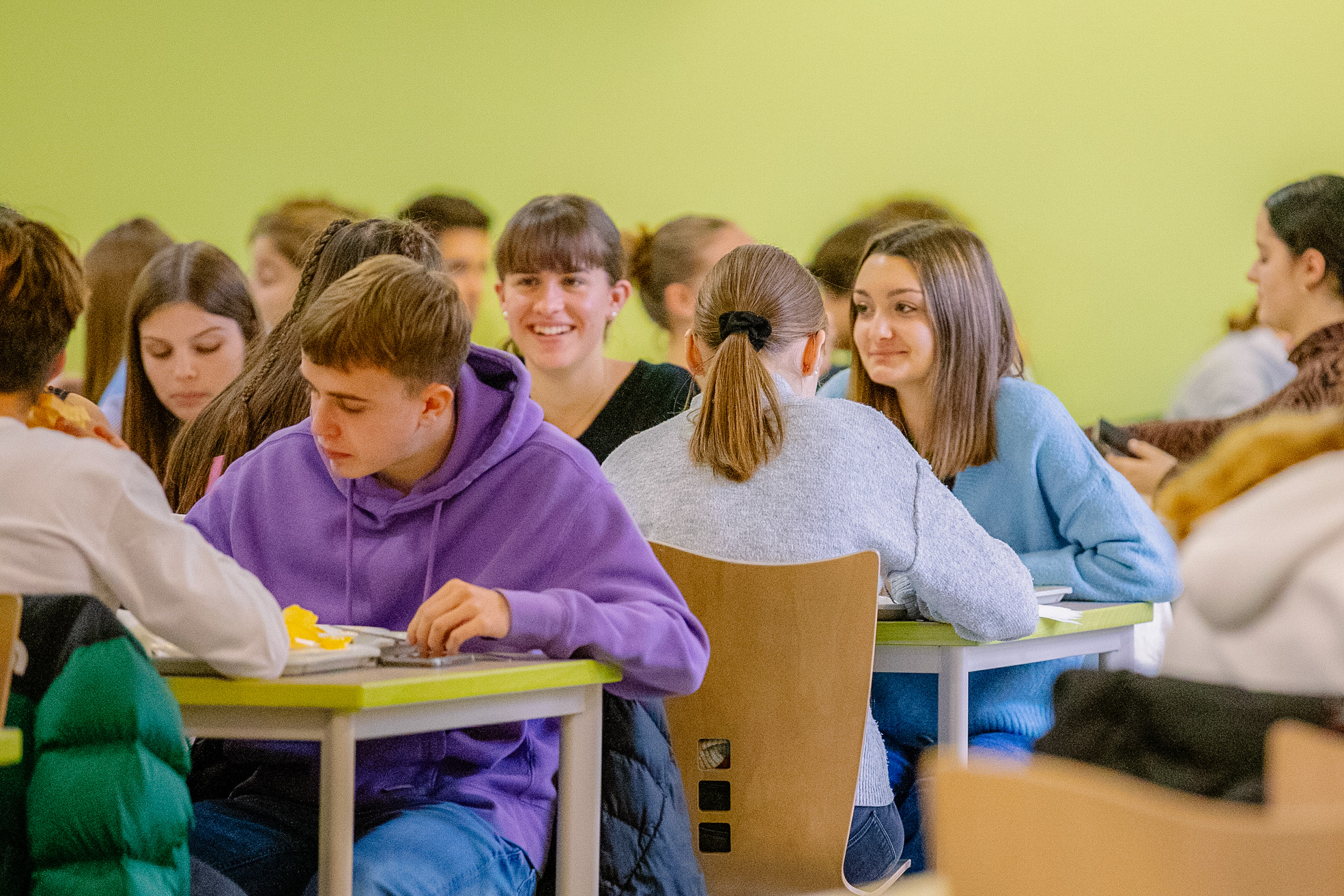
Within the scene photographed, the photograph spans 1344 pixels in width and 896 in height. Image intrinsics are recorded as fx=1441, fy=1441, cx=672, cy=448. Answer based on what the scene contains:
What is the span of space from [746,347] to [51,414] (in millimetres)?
1065

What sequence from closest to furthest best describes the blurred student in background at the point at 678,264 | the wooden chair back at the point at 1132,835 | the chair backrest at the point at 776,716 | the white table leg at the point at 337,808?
1. the wooden chair back at the point at 1132,835
2. the white table leg at the point at 337,808
3. the chair backrest at the point at 776,716
4. the blurred student in background at the point at 678,264

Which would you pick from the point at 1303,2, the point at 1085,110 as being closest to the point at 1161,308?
the point at 1085,110

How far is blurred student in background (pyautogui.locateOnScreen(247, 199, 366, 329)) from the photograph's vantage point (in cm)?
455

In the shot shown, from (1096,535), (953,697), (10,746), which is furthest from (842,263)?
(10,746)

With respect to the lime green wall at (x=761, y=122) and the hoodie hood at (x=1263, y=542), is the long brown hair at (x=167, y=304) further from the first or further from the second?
the hoodie hood at (x=1263, y=542)

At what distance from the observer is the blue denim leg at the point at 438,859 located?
4.91ft

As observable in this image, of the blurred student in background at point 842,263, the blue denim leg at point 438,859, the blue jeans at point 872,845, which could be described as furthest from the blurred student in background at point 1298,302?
the blue denim leg at point 438,859

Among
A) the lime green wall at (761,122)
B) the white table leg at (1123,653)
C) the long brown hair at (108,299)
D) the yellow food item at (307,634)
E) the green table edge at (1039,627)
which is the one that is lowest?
the white table leg at (1123,653)

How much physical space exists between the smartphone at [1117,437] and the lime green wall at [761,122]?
1.98 m

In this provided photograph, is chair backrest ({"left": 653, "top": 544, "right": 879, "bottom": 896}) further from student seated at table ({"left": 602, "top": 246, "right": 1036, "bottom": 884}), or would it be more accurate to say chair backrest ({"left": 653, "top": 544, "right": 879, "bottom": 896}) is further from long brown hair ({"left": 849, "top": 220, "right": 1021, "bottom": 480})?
long brown hair ({"left": 849, "top": 220, "right": 1021, "bottom": 480})

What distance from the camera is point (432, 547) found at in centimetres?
178

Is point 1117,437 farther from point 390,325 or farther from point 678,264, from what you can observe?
point 390,325

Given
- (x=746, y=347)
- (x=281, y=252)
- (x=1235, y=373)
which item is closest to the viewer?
(x=746, y=347)

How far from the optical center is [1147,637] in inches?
116
